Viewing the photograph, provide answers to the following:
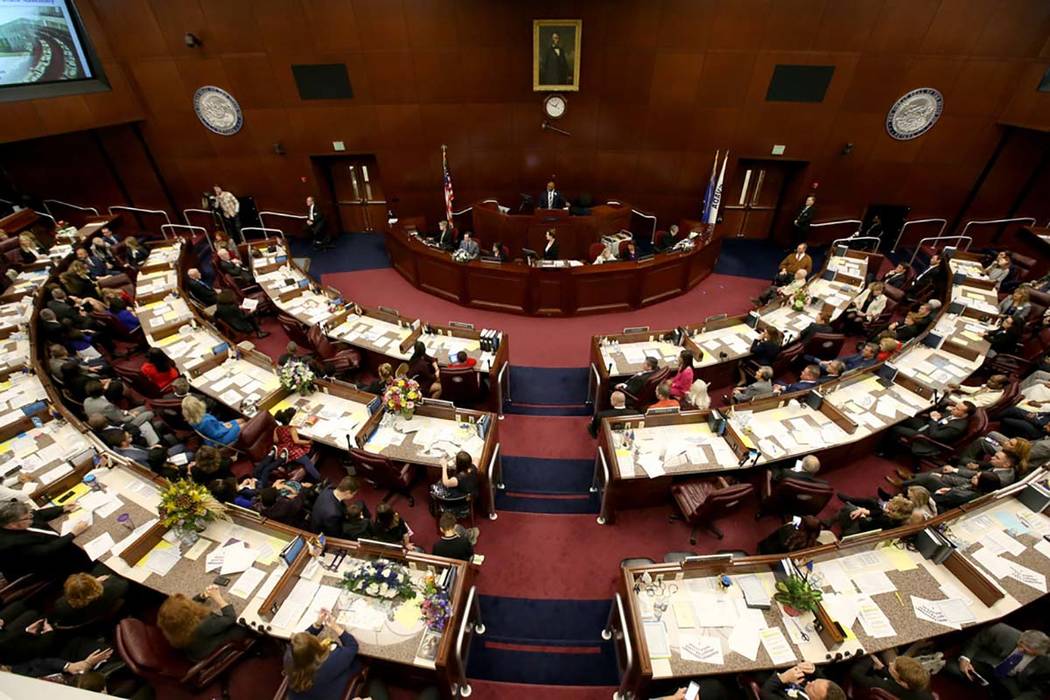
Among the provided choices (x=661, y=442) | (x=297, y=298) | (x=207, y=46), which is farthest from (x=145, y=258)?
(x=661, y=442)

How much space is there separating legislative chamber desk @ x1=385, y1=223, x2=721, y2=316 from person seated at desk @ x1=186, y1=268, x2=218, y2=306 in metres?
4.21

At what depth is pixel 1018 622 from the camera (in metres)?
4.78

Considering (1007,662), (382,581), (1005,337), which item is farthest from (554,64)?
(1007,662)

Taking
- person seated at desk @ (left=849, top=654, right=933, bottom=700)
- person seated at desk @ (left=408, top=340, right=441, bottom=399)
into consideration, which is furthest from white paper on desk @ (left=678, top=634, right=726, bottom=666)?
person seated at desk @ (left=408, top=340, right=441, bottom=399)

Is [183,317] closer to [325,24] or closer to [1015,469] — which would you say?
[325,24]

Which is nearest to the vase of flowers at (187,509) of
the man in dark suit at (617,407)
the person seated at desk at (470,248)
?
the man in dark suit at (617,407)

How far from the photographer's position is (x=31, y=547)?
178 inches

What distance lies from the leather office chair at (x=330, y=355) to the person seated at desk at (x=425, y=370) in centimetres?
115

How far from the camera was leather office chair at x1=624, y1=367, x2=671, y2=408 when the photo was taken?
6.64m

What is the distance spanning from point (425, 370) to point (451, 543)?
312 cm

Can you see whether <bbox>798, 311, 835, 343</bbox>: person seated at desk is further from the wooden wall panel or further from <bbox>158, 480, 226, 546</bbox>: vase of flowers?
<bbox>158, 480, 226, 546</bbox>: vase of flowers

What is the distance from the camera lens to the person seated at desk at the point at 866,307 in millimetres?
8969

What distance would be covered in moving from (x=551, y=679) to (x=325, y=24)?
13.9m

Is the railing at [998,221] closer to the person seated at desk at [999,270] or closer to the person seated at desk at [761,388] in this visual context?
the person seated at desk at [999,270]
